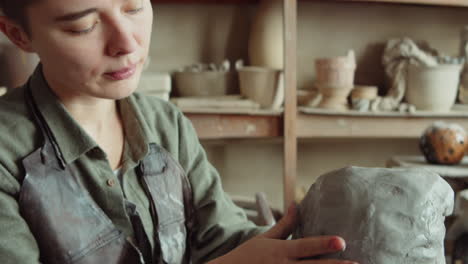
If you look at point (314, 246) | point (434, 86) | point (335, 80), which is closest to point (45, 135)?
point (314, 246)

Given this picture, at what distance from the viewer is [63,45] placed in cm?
Result: 60

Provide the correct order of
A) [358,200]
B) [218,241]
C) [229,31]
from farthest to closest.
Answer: [229,31] < [218,241] < [358,200]

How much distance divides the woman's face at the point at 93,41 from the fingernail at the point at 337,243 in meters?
0.35

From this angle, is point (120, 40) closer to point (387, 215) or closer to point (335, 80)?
point (387, 215)

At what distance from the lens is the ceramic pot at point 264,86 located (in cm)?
149

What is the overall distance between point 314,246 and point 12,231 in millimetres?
397

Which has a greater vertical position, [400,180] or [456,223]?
[400,180]

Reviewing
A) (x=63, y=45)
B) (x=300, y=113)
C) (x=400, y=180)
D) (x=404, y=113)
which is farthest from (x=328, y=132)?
(x=63, y=45)

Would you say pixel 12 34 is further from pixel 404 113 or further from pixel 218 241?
pixel 404 113

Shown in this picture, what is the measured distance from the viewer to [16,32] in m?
0.66

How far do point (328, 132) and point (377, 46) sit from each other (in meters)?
0.58

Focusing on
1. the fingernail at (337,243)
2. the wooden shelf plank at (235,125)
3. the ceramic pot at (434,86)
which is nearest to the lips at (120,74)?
the fingernail at (337,243)

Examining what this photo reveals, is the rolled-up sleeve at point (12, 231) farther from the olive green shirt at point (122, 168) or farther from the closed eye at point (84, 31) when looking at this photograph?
the closed eye at point (84, 31)

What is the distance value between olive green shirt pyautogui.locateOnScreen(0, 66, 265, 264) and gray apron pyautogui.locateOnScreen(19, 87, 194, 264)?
0.04 feet
